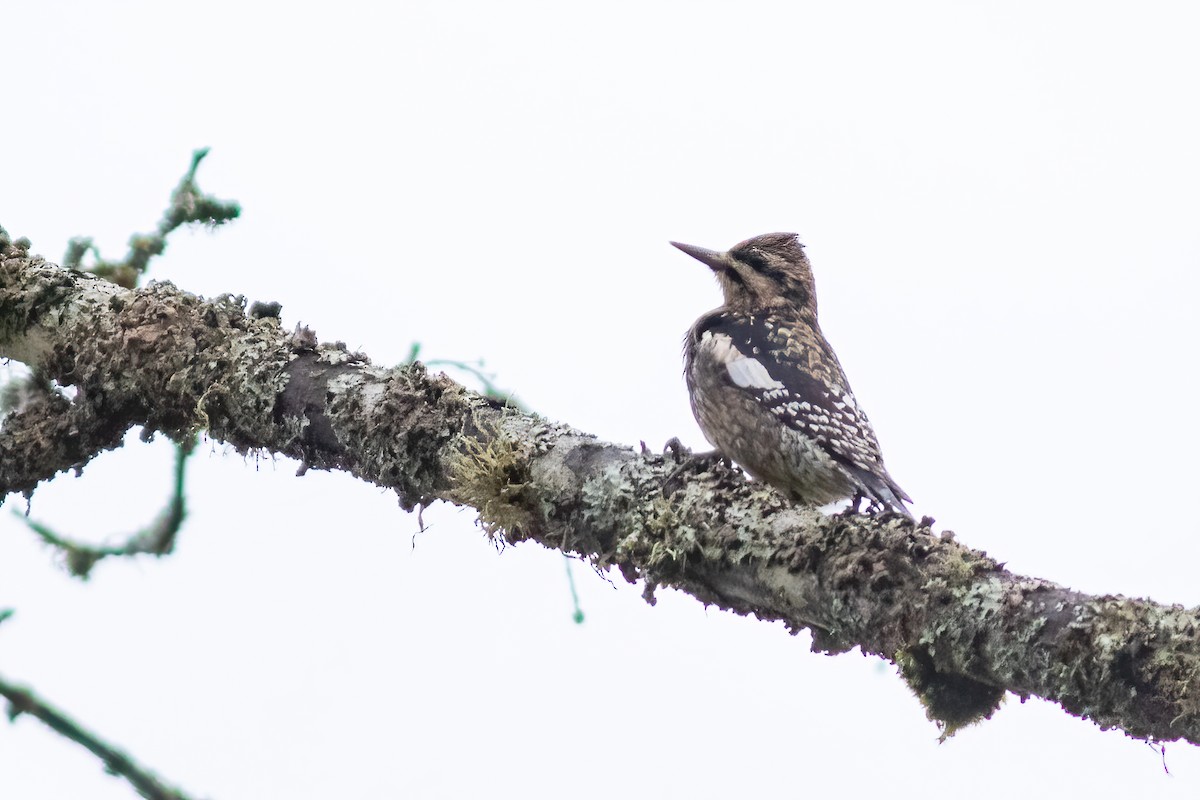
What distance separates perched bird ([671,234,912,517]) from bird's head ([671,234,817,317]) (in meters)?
0.12

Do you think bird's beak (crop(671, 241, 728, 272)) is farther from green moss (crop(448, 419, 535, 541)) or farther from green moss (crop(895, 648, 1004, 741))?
green moss (crop(895, 648, 1004, 741))

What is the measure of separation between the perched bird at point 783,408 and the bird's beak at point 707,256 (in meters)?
0.27

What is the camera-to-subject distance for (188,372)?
3.18 meters

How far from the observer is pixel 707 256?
17.3ft

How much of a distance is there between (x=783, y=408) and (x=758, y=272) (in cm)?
134

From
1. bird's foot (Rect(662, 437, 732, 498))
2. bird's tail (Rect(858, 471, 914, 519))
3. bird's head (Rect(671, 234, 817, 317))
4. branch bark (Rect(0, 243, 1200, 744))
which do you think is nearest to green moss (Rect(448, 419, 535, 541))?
branch bark (Rect(0, 243, 1200, 744))

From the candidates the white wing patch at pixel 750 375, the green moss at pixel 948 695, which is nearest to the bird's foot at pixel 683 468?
the green moss at pixel 948 695

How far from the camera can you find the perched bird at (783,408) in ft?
12.8

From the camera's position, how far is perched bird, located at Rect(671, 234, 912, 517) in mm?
3916

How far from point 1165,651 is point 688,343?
9.44 feet

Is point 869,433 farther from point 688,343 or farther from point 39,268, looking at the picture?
point 39,268

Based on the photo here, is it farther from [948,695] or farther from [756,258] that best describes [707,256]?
[948,695]

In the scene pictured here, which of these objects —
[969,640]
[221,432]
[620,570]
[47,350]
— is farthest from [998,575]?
[47,350]

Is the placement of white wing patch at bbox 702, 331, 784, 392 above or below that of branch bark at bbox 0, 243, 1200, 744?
above
